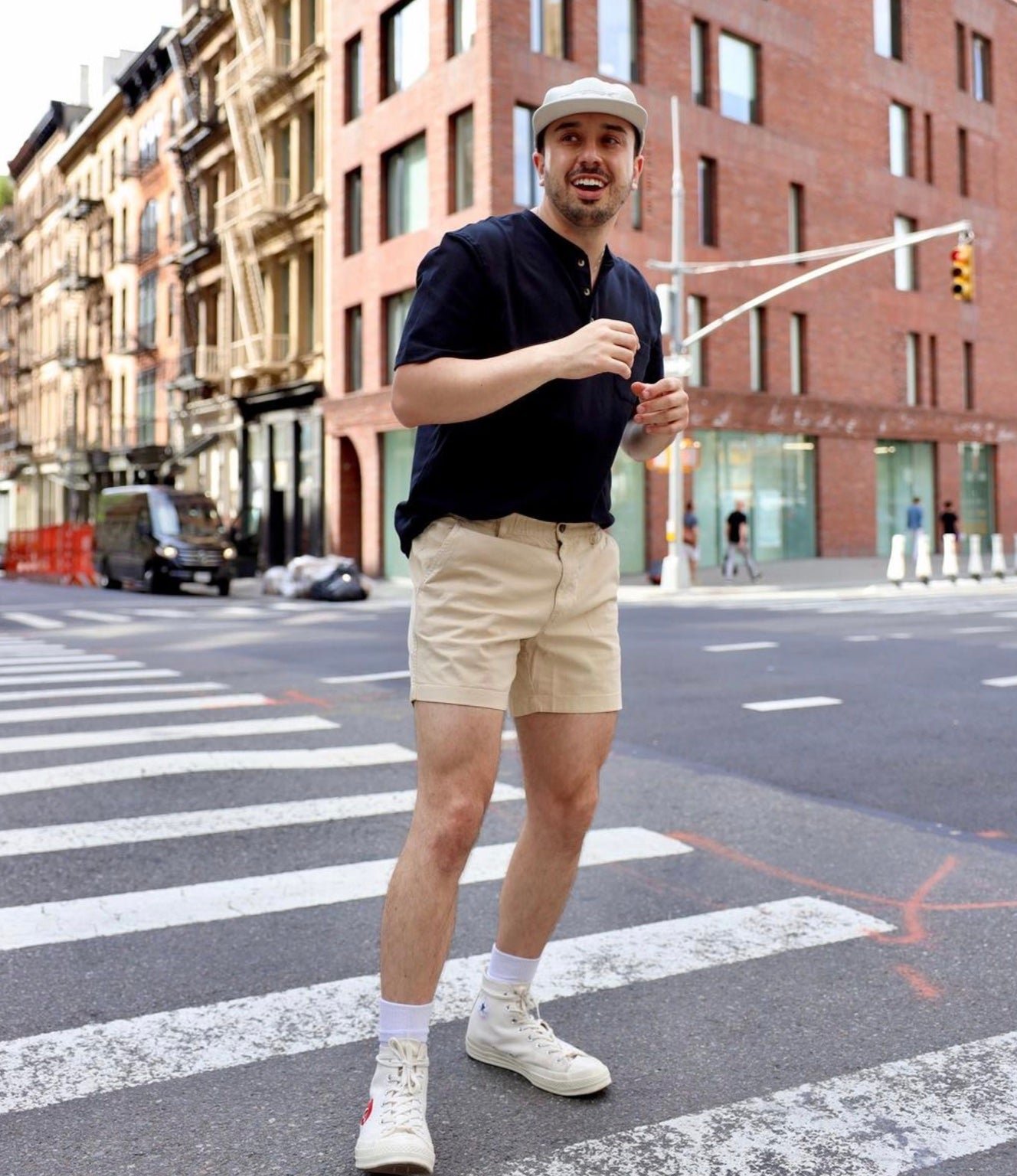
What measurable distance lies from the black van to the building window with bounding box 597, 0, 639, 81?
1419 centimetres

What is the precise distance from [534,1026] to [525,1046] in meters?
0.05

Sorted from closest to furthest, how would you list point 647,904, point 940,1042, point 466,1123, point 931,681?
point 466,1123 → point 940,1042 → point 647,904 → point 931,681

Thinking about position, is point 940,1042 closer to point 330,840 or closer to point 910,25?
point 330,840

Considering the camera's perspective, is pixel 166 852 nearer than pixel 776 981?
No

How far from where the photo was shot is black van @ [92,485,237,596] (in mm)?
27594

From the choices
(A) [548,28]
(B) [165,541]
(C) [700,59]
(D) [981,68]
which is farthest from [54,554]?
(D) [981,68]

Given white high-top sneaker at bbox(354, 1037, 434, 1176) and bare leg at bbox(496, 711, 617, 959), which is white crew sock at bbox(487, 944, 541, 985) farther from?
white high-top sneaker at bbox(354, 1037, 434, 1176)

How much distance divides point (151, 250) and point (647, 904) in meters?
46.6

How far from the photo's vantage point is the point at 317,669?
11.6m

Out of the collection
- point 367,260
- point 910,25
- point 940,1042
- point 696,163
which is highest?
point 910,25

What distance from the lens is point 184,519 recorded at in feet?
92.9

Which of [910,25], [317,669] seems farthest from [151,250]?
[317,669]

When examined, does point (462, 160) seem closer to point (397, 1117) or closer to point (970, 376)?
point (970, 376)

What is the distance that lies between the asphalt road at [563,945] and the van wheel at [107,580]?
22340 mm
